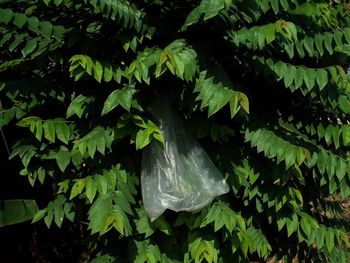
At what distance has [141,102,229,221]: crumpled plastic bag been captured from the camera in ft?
9.58

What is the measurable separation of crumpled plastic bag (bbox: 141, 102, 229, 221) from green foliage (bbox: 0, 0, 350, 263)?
74 mm

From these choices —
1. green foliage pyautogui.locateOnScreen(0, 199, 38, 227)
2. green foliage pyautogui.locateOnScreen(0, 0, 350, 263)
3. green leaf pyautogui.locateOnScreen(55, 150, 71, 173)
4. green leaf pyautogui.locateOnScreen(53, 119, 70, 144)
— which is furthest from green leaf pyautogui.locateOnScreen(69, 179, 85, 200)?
green foliage pyautogui.locateOnScreen(0, 199, 38, 227)

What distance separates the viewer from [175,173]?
2965 millimetres

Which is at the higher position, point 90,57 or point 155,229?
point 90,57

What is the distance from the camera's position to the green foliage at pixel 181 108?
2742mm

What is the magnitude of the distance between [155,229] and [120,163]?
45 cm

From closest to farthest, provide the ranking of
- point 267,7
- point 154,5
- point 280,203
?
point 267,7
point 154,5
point 280,203

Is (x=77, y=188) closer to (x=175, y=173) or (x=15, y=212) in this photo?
(x=175, y=173)

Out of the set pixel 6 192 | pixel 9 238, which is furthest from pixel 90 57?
pixel 9 238

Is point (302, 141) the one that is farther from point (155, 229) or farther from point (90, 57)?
point (90, 57)

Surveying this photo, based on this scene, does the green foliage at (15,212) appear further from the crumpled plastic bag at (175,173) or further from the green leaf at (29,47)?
the green leaf at (29,47)

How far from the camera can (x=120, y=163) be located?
3.06m

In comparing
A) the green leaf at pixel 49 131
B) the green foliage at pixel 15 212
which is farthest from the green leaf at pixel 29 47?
the green foliage at pixel 15 212

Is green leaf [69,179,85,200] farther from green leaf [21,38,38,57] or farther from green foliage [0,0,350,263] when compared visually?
green leaf [21,38,38,57]
